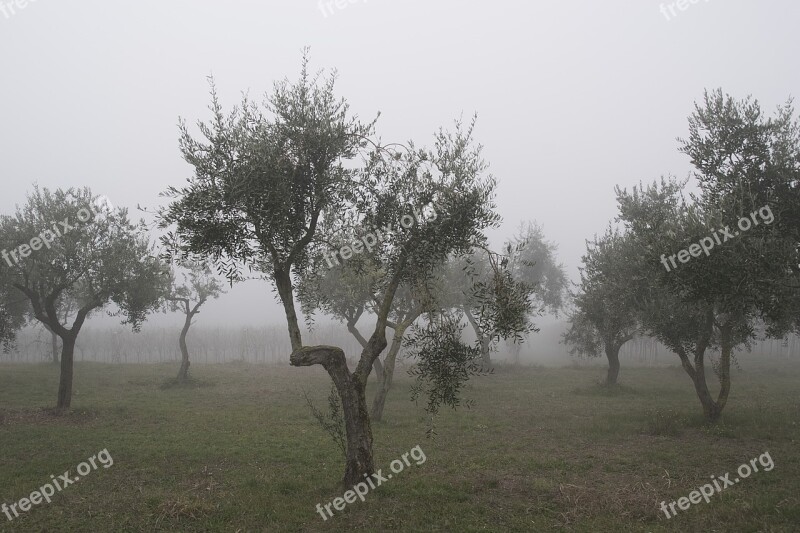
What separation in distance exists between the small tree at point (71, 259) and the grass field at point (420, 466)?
17.4 feet

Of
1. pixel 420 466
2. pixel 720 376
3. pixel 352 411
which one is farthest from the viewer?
pixel 720 376

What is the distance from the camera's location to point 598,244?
31.0 metres

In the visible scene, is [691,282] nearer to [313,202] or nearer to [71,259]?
[313,202]

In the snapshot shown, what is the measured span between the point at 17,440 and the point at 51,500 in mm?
7915

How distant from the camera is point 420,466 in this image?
1498 cm

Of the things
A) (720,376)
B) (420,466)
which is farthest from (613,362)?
(420,466)

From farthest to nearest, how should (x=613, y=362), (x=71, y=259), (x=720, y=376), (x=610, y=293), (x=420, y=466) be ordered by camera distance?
1. (x=613, y=362)
2. (x=610, y=293)
3. (x=71, y=259)
4. (x=720, y=376)
5. (x=420, y=466)

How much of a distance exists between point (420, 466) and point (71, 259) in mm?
19991

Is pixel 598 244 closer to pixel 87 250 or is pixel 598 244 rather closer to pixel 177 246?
pixel 177 246

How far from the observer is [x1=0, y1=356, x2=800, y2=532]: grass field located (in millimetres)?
10930

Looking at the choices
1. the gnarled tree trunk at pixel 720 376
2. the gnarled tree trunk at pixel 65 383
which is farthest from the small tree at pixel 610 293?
the gnarled tree trunk at pixel 65 383

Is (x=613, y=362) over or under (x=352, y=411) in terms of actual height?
under

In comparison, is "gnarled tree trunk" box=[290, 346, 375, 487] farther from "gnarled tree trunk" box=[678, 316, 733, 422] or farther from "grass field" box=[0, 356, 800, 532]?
"gnarled tree trunk" box=[678, 316, 733, 422]

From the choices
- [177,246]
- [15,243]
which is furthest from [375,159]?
[15,243]
